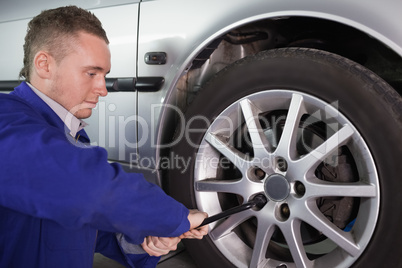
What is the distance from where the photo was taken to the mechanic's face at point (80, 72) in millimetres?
983

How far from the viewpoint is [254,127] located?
4.41ft

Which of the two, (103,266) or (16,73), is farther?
(16,73)

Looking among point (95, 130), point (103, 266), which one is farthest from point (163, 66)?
point (103, 266)

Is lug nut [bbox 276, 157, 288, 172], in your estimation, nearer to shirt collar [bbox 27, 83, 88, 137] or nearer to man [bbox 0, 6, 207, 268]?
man [bbox 0, 6, 207, 268]

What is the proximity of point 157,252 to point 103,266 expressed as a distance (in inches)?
24.3

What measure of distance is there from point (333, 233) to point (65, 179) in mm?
845

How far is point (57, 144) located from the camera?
72cm

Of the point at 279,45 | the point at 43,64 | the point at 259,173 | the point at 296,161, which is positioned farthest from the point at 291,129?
the point at 43,64

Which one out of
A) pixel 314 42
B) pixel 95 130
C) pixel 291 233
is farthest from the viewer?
pixel 95 130

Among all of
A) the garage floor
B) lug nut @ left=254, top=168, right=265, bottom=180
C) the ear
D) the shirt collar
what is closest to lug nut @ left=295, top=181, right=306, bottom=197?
lug nut @ left=254, top=168, right=265, bottom=180

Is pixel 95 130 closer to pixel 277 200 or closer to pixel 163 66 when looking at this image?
pixel 163 66

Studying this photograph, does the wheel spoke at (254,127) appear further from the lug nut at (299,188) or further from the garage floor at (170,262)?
the garage floor at (170,262)

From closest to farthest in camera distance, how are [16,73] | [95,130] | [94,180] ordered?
[94,180]
[95,130]
[16,73]

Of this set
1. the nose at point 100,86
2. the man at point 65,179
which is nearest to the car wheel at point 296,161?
Answer: the man at point 65,179
